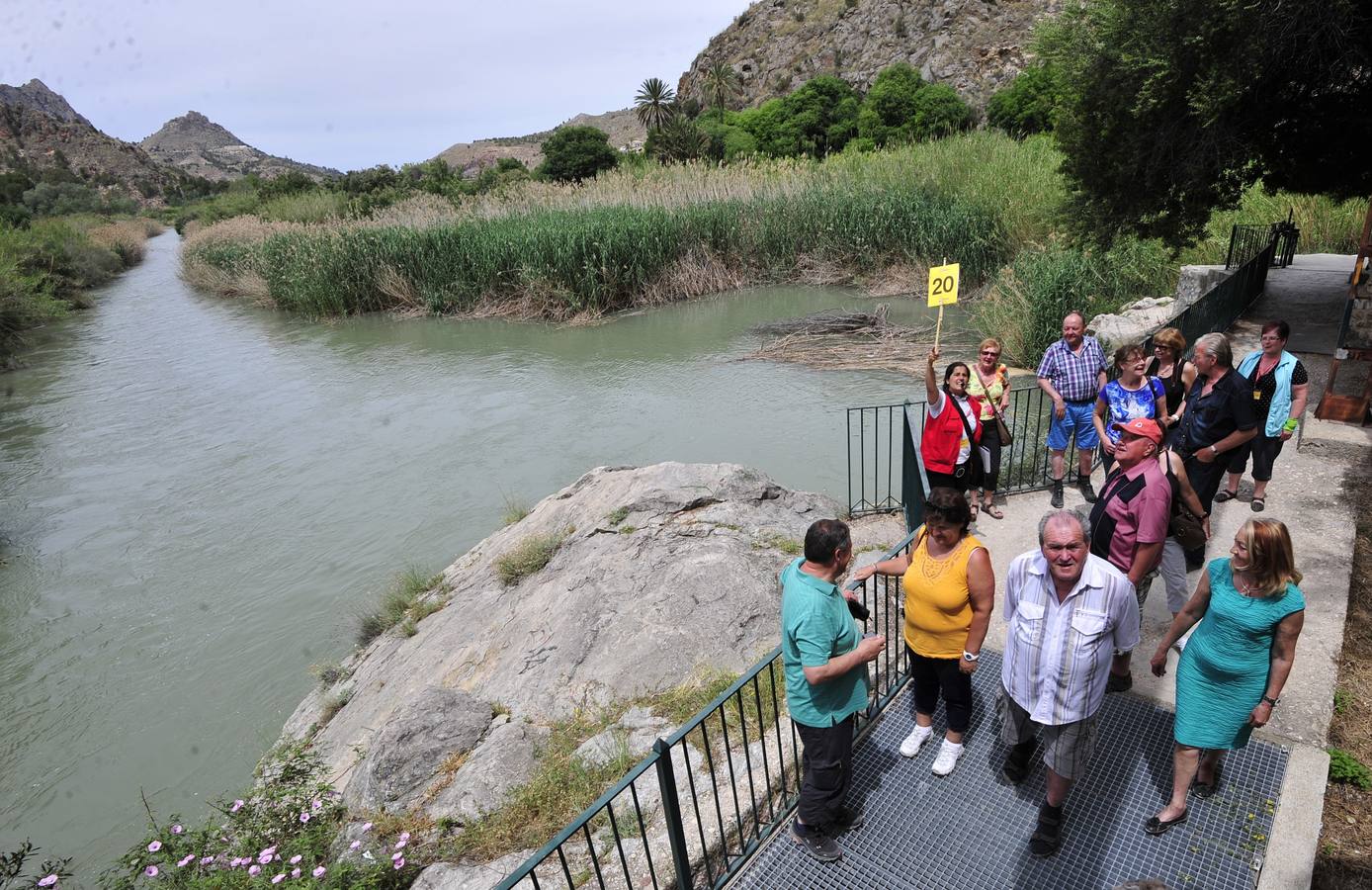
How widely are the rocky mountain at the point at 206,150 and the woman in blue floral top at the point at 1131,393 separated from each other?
172586 mm

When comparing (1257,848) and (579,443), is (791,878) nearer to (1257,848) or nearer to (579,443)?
(1257,848)

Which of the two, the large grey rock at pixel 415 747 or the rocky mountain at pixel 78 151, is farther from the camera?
the rocky mountain at pixel 78 151

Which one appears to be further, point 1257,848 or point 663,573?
point 663,573

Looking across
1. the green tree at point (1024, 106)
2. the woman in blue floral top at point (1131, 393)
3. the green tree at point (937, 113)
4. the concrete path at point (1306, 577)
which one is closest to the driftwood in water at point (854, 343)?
the concrete path at point (1306, 577)

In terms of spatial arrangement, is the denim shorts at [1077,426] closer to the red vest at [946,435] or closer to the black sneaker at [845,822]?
the red vest at [946,435]

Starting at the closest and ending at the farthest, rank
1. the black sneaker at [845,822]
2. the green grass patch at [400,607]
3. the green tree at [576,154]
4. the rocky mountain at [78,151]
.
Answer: the black sneaker at [845,822] < the green grass patch at [400,607] < the green tree at [576,154] < the rocky mountain at [78,151]

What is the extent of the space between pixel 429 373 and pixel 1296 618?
16.0m

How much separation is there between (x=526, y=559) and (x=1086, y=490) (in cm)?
524

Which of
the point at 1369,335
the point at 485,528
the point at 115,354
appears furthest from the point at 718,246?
the point at 115,354

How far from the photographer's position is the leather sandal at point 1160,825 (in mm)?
3102

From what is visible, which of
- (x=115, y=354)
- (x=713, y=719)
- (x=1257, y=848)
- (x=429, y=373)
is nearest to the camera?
(x=1257, y=848)

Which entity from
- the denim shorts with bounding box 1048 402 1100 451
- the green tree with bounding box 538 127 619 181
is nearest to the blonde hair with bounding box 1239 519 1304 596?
the denim shorts with bounding box 1048 402 1100 451

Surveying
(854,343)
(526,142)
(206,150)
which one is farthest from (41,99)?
(854,343)

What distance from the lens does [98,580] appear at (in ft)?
30.3
